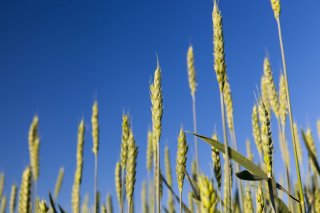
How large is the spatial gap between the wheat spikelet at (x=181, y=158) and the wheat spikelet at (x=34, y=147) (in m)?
1.86

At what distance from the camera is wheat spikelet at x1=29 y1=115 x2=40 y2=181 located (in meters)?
3.17

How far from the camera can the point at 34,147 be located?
3301 millimetres

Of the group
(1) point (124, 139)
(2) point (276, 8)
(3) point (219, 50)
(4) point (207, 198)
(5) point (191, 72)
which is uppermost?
(5) point (191, 72)

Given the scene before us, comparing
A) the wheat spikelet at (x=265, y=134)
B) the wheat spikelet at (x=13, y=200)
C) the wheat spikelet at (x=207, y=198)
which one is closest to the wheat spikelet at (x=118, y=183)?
the wheat spikelet at (x=265, y=134)

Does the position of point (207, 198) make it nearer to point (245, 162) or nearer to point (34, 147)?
point (245, 162)

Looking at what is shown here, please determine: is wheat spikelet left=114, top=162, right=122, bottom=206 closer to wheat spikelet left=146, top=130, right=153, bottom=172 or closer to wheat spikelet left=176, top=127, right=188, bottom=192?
wheat spikelet left=176, top=127, right=188, bottom=192

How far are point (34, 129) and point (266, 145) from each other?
2.57 metres

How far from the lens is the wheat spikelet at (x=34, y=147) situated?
317cm

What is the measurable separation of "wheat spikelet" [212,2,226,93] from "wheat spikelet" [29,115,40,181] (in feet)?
7.44

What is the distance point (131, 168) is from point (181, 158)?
0.31m

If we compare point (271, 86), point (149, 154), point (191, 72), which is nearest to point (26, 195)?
point (271, 86)

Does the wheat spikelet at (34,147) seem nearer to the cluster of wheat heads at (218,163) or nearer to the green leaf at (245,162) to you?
the cluster of wheat heads at (218,163)

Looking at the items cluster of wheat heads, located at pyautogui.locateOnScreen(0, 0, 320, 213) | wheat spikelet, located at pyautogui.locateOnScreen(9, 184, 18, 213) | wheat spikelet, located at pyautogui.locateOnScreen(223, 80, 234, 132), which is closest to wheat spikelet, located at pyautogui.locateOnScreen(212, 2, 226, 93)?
cluster of wheat heads, located at pyautogui.locateOnScreen(0, 0, 320, 213)

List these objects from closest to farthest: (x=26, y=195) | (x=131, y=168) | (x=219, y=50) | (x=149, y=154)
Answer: (x=219, y=50) < (x=131, y=168) < (x=26, y=195) < (x=149, y=154)
